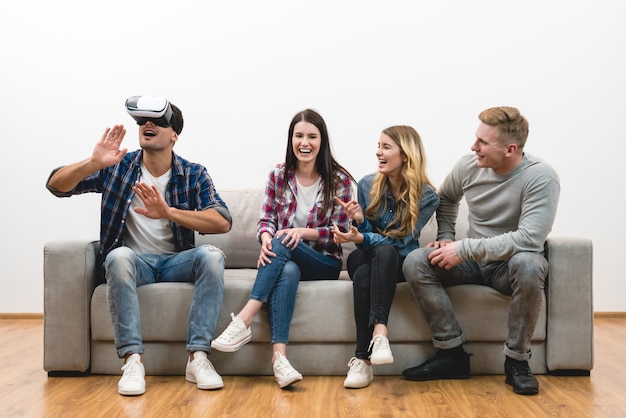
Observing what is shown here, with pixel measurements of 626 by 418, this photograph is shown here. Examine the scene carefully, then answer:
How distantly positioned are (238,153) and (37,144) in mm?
1220

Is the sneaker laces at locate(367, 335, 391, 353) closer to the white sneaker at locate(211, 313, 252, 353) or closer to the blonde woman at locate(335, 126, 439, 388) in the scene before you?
the blonde woman at locate(335, 126, 439, 388)

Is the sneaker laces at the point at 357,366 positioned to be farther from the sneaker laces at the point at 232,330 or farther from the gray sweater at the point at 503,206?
the gray sweater at the point at 503,206

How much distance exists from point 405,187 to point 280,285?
2.16 feet

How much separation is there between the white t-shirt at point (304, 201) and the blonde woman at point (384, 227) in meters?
0.19

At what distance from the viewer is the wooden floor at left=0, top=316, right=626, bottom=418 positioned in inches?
94.4

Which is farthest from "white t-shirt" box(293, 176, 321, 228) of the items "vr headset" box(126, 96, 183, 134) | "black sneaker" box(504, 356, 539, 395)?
"black sneaker" box(504, 356, 539, 395)

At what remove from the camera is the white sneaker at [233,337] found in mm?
2754

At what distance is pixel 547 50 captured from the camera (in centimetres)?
438

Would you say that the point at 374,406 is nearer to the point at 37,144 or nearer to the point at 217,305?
the point at 217,305

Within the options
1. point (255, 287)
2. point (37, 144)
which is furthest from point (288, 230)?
point (37, 144)

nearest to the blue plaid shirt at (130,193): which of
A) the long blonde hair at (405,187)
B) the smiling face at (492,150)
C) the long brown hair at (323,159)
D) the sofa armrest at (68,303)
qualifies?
the sofa armrest at (68,303)

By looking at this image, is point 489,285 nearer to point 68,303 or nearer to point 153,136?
point 153,136

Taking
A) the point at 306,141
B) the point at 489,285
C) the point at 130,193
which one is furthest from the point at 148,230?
the point at 489,285

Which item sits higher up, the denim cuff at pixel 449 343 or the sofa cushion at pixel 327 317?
the sofa cushion at pixel 327 317
